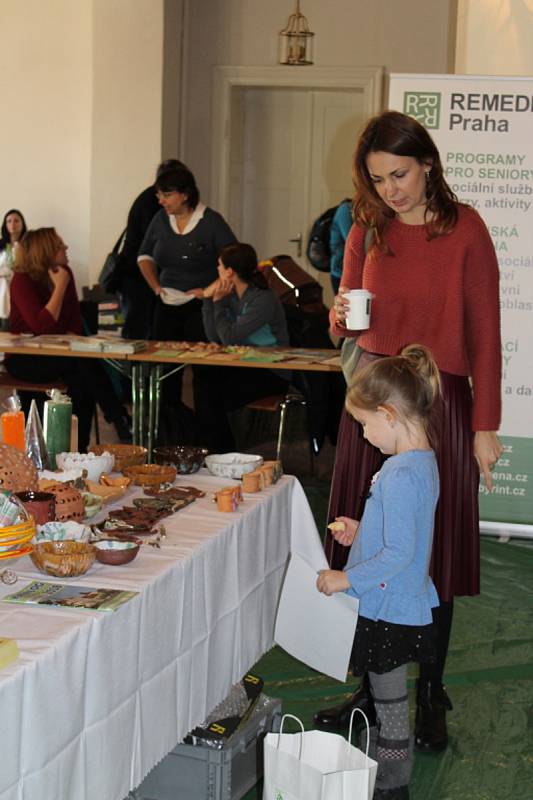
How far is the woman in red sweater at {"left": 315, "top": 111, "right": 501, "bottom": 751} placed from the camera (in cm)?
263

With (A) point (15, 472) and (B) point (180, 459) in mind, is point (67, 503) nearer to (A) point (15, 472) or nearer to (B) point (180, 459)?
(A) point (15, 472)

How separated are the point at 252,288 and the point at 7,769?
4121 millimetres

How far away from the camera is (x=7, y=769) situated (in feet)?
5.27

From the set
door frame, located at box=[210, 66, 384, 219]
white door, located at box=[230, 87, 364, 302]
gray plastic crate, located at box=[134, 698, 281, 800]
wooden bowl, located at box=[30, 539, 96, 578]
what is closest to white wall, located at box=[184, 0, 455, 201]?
door frame, located at box=[210, 66, 384, 219]

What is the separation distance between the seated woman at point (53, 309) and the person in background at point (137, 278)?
0.69 meters

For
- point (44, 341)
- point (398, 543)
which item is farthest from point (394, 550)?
point (44, 341)

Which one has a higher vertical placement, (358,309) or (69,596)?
(358,309)

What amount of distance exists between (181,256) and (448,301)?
3531mm

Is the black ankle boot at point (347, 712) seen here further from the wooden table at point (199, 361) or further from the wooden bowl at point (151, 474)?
the wooden table at point (199, 361)

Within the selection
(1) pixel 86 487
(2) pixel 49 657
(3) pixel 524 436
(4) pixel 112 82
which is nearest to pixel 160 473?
(1) pixel 86 487

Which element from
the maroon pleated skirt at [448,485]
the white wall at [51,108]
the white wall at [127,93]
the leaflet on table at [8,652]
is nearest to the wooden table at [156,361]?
the maroon pleated skirt at [448,485]

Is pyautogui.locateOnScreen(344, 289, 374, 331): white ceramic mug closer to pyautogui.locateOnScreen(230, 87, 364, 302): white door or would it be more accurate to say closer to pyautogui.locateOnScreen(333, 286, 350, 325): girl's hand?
pyautogui.locateOnScreen(333, 286, 350, 325): girl's hand

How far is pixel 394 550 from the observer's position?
7.55 feet

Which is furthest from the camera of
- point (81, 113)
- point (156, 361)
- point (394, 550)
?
point (81, 113)
